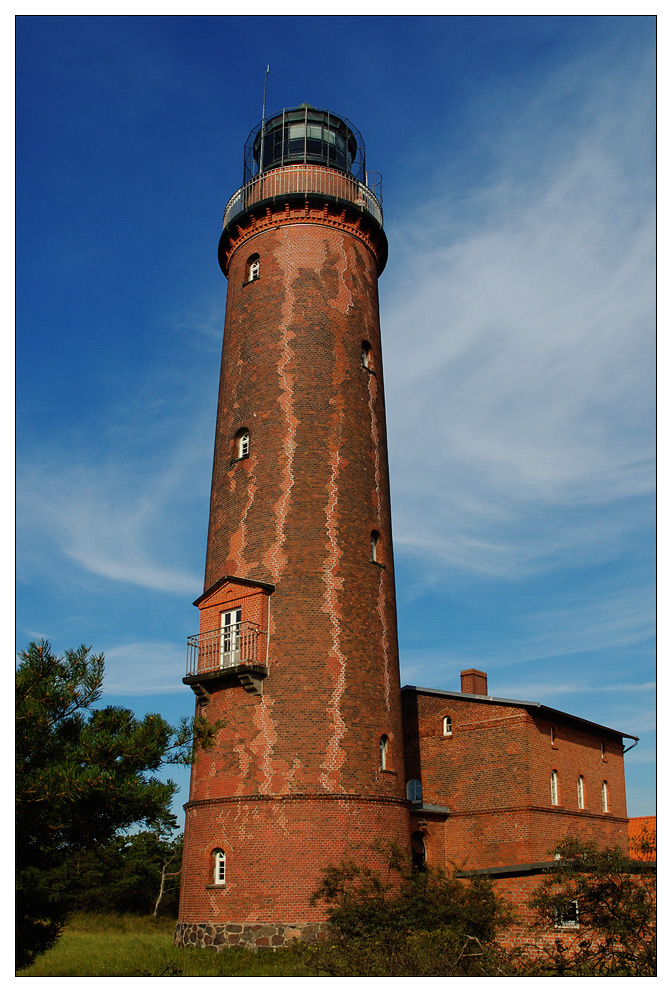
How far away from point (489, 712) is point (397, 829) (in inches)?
272

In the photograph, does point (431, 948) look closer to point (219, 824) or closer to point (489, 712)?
point (219, 824)

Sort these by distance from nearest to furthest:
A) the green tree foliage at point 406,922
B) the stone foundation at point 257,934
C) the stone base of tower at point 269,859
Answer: the green tree foliage at point 406,922 → the stone foundation at point 257,934 → the stone base of tower at point 269,859

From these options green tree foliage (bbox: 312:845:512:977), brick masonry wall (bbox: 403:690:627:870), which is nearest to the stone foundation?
green tree foliage (bbox: 312:845:512:977)

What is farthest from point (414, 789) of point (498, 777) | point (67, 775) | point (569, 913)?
point (67, 775)

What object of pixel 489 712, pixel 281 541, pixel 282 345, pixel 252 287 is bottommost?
pixel 489 712

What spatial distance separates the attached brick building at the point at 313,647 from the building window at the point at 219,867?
143mm

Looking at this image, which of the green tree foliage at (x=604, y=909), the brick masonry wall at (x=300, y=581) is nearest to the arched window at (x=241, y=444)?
the brick masonry wall at (x=300, y=581)

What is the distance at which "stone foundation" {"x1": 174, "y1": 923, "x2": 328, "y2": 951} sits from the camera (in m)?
17.8

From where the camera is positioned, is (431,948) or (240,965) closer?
(431,948)

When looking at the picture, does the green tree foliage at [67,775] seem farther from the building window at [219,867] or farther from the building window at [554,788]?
the building window at [554,788]

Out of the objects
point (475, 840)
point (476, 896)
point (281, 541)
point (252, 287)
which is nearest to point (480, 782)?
point (475, 840)

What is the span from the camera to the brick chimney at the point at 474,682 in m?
30.3

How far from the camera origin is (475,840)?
24859mm

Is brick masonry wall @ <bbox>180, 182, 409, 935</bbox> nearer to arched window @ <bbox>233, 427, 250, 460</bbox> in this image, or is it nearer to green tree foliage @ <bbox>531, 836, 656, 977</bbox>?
arched window @ <bbox>233, 427, 250, 460</bbox>
